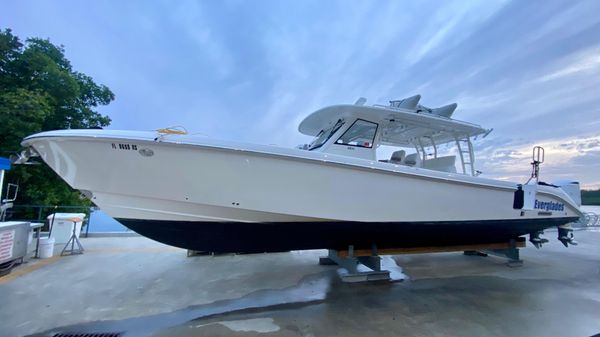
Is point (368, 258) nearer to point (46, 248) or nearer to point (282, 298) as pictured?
point (282, 298)

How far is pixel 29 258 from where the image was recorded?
417 centimetres

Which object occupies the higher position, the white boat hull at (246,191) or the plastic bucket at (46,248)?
the white boat hull at (246,191)

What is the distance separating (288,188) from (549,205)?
12.9 feet

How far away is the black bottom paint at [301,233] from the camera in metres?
2.63

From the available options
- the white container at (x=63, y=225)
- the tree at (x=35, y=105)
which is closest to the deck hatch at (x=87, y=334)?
the white container at (x=63, y=225)

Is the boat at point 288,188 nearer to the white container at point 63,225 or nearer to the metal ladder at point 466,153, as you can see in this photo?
the metal ladder at point 466,153

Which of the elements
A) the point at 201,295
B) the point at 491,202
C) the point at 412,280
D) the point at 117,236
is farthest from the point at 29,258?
the point at 491,202

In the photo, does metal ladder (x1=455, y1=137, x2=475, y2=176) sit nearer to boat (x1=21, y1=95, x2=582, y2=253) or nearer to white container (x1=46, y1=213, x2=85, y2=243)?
boat (x1=21, y1=95, x2=582, y2=253)

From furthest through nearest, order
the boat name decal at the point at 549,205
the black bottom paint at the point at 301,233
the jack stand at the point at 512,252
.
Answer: the jack stand at the point at 512,252, the boat name decal at the point at 549,205, the black bottom paint at the point at 301,233

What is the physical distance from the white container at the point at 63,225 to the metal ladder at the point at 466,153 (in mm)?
6349

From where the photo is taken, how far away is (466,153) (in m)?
3.94

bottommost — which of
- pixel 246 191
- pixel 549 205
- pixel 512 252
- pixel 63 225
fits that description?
pixel 63 225

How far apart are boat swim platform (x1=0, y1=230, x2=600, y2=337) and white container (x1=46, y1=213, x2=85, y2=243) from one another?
77 centimetres

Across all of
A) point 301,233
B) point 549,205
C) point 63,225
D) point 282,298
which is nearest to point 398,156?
point 301,233
